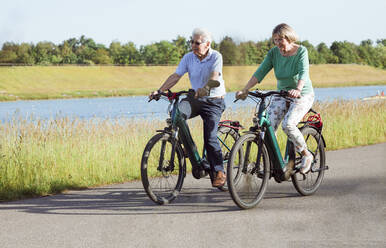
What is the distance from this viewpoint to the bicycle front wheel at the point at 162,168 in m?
5.70

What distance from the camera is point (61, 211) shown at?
574 cm

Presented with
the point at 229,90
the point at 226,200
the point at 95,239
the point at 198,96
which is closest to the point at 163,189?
the point at 226,200

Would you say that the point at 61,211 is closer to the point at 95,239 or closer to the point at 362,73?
the point at 95,239

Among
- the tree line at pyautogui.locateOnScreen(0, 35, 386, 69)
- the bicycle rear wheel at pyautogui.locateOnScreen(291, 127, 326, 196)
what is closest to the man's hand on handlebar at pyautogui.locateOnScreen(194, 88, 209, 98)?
the bicycle rear wheel at pyautogui.locateOnScreen(291, 127, 326, 196)

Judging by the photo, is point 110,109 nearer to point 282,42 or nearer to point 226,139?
point 226,139

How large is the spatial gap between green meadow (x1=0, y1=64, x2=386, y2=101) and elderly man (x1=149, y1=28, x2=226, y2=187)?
63484 mm

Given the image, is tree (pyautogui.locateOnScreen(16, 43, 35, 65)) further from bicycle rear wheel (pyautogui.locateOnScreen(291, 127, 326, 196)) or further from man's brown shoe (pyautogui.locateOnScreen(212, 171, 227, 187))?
man's brown shoe (pyautogui.locateOnScreen(212, 171, 227, 187))

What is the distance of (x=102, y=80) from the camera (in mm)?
88750

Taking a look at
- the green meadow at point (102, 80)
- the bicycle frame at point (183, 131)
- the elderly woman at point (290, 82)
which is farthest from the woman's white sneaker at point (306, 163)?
the green meadow at point (102, 80)

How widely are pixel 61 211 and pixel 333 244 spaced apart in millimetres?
2910

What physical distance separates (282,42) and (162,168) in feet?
6.17

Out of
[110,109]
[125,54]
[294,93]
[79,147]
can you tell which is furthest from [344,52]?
[294,93]

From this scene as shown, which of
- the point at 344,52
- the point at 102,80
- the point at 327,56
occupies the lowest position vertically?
the point at 102,80

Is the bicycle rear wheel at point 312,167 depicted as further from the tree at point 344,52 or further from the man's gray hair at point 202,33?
the tree at point 344,52
